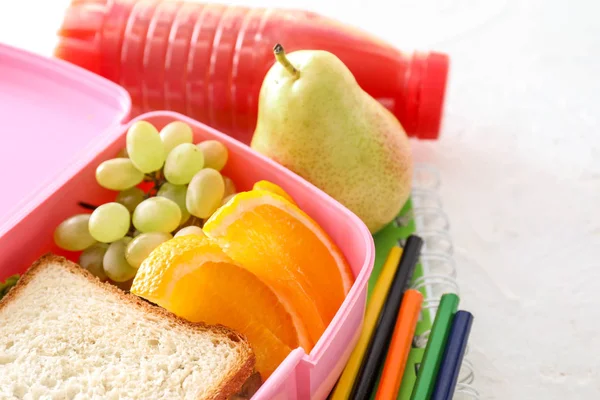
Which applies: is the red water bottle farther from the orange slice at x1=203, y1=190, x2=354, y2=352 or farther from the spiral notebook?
the orange slice at x1=203, y1=190, x2=354, y2=352

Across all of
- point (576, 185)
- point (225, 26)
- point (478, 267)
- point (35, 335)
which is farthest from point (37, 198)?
point (576, 185)

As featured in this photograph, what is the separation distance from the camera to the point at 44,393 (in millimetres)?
633

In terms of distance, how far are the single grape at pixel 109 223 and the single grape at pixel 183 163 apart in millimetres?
65

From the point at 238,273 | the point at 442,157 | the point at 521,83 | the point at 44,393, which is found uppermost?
the point at 521,83

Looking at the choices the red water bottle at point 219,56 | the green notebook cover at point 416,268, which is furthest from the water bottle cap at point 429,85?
the green notebook cover at point 416,268

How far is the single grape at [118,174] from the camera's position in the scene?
2.57 ft

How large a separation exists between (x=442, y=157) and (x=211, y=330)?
48 cm

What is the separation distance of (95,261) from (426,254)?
0.38 metres

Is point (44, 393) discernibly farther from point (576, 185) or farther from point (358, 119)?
point (576, 185)

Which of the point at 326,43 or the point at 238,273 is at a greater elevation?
the point at 326,43

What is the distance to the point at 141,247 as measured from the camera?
0.73 metres

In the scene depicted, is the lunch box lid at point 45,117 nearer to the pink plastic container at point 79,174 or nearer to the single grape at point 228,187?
the pink plastic container at point 79,174

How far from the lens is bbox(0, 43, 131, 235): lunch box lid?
836 millimetres

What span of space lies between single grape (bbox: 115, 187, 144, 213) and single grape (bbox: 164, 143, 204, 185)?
0.04 meters
